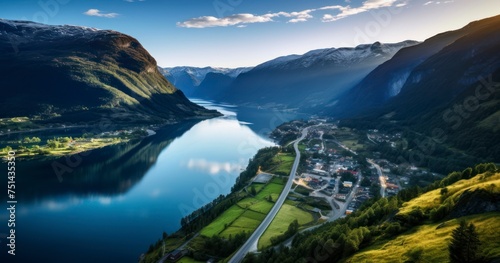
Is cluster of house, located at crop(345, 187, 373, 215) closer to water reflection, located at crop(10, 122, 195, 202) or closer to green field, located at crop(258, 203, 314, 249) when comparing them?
green field, located at crop(258, 203, 314, 249)

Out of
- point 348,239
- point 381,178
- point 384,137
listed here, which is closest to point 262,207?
point 348,239

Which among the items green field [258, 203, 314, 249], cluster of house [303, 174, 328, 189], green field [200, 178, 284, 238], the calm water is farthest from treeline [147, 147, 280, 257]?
cluster of house [303, 174, 328, 189]

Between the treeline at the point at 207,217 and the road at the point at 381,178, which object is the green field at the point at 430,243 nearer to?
the treeline at the point at 207,217

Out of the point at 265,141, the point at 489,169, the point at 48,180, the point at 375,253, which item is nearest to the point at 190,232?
the point at 375,253

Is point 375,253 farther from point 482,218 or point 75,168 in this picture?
point 75,168

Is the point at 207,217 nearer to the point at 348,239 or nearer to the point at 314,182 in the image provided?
the point at 348,239

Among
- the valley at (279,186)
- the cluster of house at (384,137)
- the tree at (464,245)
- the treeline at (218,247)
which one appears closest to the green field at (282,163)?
the valley at (279,186)

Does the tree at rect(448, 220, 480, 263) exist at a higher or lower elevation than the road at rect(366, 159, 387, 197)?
higher

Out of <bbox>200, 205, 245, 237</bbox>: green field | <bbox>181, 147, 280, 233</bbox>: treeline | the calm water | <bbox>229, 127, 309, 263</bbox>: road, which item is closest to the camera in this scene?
<bbox>229, 127, 309, 263</bbox>: road

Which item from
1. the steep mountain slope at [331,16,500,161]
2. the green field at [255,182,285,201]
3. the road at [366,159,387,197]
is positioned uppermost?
the steep mountain slope at [331,16,500,161]
